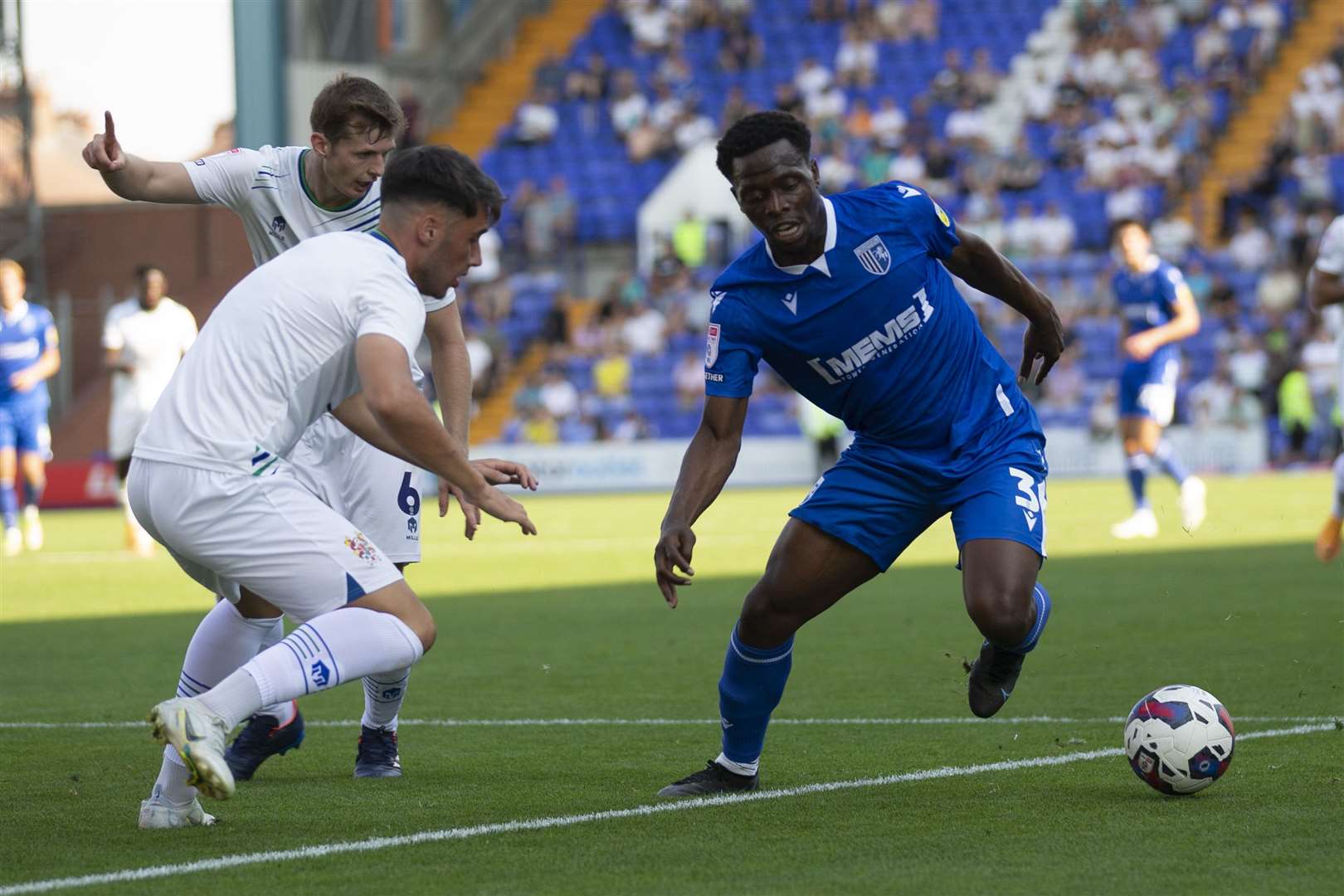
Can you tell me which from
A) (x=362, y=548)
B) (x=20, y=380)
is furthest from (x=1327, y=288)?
(x=20, y=380)

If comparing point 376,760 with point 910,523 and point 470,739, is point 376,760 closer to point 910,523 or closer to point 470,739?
point 470,739

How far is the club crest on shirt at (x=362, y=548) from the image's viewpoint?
5078 mm

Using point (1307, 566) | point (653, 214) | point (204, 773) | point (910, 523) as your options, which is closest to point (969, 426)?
point (910, 523)

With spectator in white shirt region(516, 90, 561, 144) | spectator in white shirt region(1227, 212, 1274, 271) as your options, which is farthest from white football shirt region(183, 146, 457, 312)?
spectator in white shirt region(516, 90, 561, 144)

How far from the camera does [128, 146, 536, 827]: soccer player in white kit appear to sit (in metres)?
4.88

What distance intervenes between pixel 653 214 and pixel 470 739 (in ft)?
79.7

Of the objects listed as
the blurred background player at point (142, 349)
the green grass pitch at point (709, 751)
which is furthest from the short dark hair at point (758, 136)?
the blurred background player at point (142, 349)

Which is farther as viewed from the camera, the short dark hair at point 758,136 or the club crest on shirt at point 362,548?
the short dark hair at point 758,136

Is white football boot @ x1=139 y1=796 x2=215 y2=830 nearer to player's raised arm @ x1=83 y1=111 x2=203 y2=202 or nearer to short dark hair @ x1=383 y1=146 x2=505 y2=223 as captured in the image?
short dark hair @ x1=383 y1=146 x2=505 y2=223

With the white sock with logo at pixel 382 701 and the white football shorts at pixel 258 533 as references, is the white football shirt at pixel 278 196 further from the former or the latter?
the white football shorts at pixel 258 533

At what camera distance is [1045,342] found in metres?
6.56

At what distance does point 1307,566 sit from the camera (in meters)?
14.0

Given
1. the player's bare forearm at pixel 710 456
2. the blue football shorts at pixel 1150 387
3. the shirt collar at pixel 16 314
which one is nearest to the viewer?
the player's bare forearm at pixel 710 456

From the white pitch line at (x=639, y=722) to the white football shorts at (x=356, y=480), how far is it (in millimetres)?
1481
